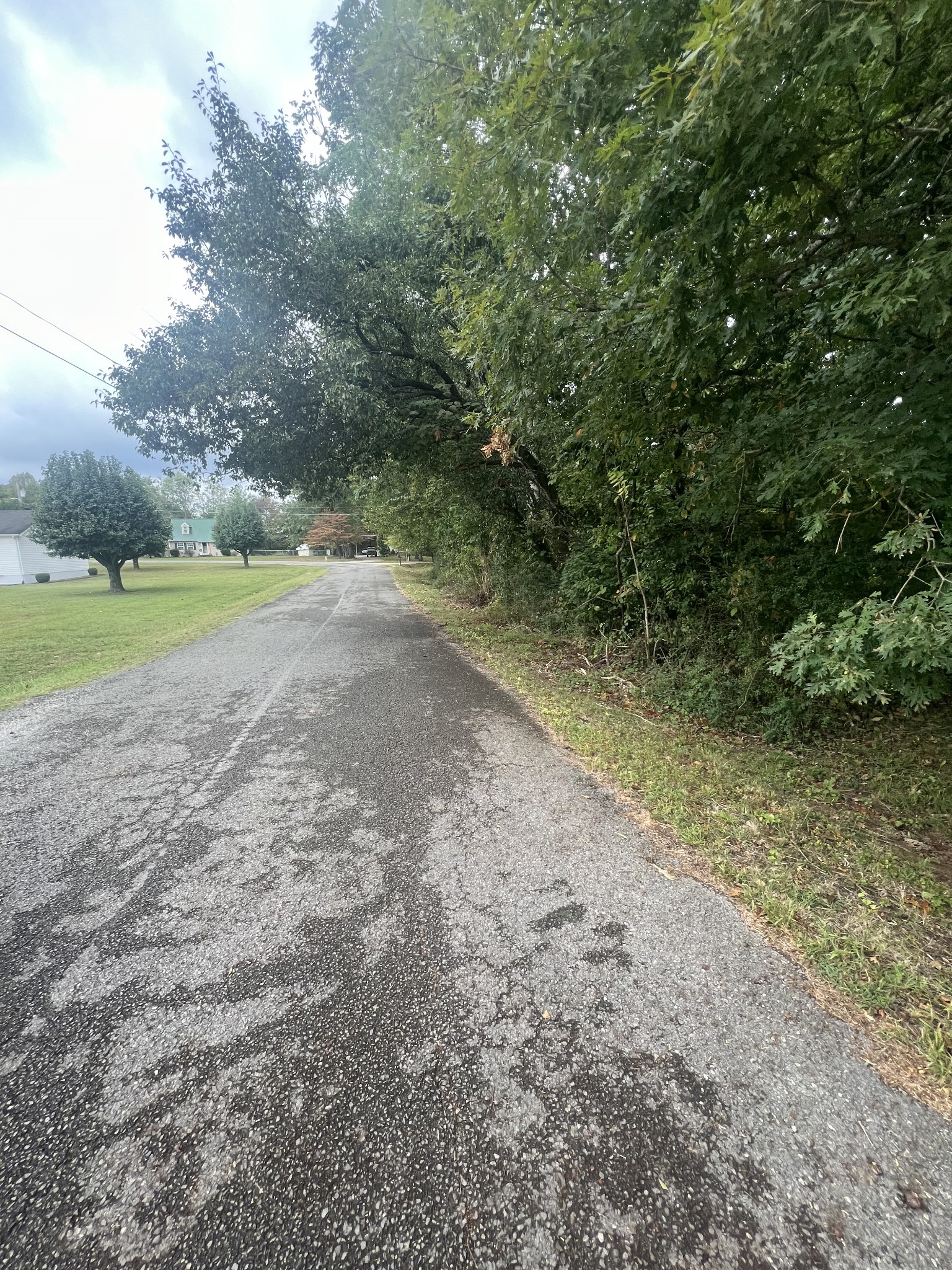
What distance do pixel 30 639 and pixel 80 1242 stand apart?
11.6 metres

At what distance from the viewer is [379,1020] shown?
1867 millimetres

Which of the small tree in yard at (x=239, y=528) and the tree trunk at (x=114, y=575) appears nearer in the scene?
the tree trunk at (x=114, y=575)

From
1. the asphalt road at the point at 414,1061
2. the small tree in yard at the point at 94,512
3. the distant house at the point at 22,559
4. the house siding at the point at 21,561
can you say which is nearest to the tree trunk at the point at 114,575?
the small tree in yard at the point at 94,512

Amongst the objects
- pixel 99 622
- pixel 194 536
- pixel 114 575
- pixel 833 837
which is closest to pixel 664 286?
pixel 833 837

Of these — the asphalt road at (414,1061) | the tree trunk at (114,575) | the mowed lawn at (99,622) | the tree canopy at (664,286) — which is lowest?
the asphalt road at (414,1061)

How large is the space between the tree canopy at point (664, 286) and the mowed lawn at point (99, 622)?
423cm

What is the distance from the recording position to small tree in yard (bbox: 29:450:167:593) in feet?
65.2

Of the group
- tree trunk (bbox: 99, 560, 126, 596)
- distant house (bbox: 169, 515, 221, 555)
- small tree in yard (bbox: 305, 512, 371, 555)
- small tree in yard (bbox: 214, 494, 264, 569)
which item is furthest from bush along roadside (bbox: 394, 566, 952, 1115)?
distant house (bbox: 169, 515, 221, 555)

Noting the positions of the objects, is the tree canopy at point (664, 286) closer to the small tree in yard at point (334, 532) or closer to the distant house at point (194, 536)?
the small tree in yard at point (334, 532)

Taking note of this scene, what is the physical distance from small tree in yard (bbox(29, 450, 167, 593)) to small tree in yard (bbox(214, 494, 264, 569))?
2759 centimetres

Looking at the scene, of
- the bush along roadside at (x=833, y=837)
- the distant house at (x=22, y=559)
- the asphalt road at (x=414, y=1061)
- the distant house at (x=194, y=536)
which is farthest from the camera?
the distant house at (x=194, y=536)

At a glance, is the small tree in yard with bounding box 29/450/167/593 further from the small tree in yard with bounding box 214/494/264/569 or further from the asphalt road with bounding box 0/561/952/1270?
the small tree in yard with bounding box 214/494/264/569

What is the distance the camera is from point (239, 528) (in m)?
48.7

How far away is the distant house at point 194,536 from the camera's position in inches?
2985
